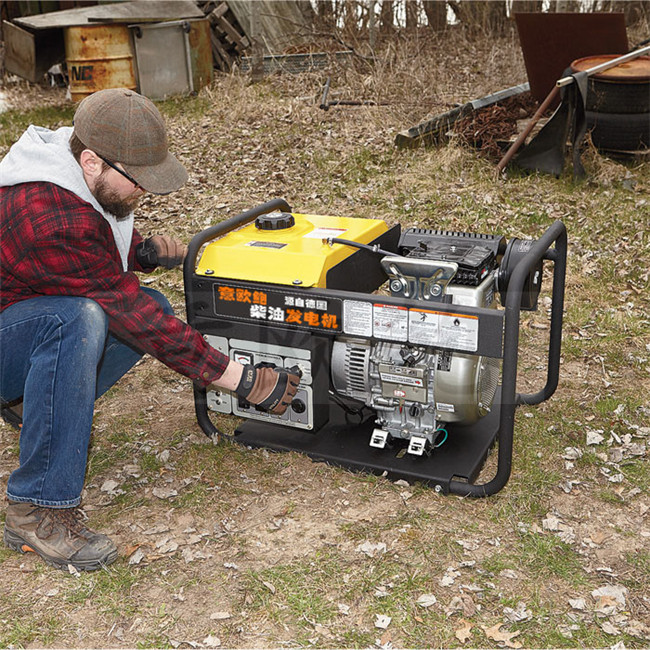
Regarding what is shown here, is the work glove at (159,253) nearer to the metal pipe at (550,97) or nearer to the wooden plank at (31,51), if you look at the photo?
the metal pipe at (550,97)

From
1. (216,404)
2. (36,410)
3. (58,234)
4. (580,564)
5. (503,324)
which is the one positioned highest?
(58,234)

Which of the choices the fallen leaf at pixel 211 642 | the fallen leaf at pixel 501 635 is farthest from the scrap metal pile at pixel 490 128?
the fallen leaf at pixel 211 642

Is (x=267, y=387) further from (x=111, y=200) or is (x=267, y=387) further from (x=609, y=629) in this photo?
(x=609, y=629)

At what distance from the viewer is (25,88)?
10.7 m

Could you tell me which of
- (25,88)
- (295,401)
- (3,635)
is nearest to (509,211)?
(295,401)

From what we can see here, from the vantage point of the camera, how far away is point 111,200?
9.04 ft

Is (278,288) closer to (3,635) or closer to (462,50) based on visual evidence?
(3,635)

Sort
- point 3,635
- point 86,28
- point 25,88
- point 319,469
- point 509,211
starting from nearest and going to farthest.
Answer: point 3,635, point 319,469, point 509,211, point 86,28, point 25,88

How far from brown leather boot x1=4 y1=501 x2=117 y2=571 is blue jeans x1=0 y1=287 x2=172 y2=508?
10cm

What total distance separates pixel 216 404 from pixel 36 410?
3.00ft

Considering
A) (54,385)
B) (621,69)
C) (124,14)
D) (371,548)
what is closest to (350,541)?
(371,548)

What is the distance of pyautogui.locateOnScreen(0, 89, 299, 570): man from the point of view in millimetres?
2625

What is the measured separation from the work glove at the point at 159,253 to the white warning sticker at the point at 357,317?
81 centimetres

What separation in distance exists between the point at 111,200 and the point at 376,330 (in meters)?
1.08
